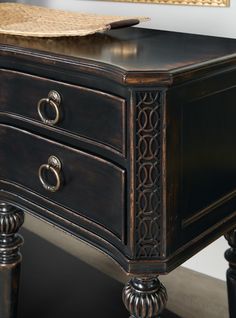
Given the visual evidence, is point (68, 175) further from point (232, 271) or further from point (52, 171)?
point (232, 271)

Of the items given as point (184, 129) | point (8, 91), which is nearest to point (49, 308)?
point (8, 91)

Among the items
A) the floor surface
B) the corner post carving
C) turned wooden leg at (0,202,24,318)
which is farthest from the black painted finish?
the floor surface

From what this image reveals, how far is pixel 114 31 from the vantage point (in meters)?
0.98

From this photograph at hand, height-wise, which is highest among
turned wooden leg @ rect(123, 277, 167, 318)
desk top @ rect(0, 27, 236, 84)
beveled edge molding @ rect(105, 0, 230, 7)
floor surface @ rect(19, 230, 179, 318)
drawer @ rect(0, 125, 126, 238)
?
beveled edge molding @ rect(105, 0, 230, 7)

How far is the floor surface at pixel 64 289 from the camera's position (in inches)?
45.0

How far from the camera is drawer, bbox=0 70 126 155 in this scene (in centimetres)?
71

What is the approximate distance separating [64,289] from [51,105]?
541 mm

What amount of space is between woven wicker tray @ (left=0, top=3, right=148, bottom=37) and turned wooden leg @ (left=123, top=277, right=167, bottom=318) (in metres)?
0.36

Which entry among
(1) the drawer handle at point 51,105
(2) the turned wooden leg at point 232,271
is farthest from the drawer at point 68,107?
(2) the turned wooden leg at point 232,271

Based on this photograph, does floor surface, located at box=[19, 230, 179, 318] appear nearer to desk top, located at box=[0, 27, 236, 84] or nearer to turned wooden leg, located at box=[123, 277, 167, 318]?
turned wooden leg, located at box=[123, 277, 167, 318]

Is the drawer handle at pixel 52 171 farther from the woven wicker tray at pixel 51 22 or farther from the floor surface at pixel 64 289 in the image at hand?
the floor surface at pixel 64 289

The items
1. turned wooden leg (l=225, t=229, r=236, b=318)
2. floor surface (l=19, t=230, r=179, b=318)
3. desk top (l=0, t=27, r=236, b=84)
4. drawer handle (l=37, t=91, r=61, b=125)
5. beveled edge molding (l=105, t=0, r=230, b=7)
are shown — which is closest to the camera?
desk top (l=0, t=27, r=236, b=84)

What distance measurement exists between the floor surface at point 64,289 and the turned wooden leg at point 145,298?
339 mm

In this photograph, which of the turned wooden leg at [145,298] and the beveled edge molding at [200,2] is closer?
the turned wooden leg at [145,298]
